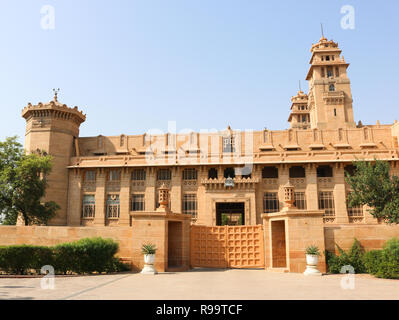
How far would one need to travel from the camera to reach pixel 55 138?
39312 millimetres

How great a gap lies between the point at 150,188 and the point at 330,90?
99.3 ft

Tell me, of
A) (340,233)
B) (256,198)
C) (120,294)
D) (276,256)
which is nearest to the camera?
(120,294)

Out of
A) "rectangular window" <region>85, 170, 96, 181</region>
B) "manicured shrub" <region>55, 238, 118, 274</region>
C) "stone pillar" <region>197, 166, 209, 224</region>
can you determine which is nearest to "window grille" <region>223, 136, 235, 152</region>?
"stone pillar" <region>197, 166, 209, 224</region>

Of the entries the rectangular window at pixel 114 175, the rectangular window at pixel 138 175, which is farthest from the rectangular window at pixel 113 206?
the rectangular window at pixel 138 175

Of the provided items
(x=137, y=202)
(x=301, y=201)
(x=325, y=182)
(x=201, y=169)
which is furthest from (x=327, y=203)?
(x=137, y=202)

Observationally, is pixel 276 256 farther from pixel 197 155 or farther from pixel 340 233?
pixel 197 155

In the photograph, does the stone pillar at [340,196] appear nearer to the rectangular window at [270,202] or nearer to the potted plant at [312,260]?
the rectangular window at [270,202]

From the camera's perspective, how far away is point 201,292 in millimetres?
11078

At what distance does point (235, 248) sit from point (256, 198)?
47.7 ft

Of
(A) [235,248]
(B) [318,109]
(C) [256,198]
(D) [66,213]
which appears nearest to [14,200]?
(D) [66,213]

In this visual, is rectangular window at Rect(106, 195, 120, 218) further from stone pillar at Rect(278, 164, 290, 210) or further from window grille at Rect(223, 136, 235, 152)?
stone pillar at Rect(278, 164, 290, 210)

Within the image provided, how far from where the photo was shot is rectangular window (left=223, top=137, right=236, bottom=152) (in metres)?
39.5

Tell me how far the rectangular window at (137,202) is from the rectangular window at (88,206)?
14.3 feet

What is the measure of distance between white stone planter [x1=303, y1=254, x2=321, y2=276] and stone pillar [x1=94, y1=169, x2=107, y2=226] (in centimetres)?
2574
